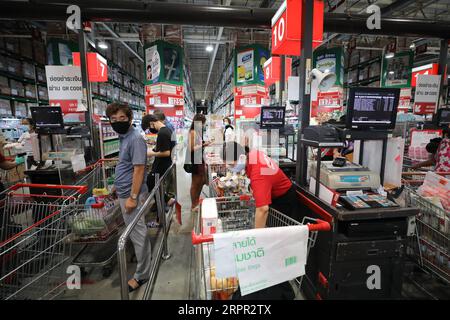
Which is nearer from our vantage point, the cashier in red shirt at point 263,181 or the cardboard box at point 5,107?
the cashier in red shirt at point 263,181

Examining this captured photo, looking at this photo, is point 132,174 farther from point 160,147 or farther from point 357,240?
point 357,240

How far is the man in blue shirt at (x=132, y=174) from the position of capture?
94.1 inches

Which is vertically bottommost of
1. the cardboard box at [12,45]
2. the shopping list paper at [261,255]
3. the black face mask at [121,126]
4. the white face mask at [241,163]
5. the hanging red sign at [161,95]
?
the shopping list paper at [261,255]

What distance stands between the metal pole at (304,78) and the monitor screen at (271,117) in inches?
64.2

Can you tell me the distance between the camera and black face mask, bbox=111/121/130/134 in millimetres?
2406

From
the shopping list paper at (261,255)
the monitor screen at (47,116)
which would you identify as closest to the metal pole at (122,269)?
the shopping list paper at (261,255)

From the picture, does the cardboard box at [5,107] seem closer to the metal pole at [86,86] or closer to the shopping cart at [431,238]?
the metal pole at [86,86]

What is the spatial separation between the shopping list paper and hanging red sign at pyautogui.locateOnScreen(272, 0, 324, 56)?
2.43 m

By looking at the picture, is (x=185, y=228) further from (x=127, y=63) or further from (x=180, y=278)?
(x=127, y=63)

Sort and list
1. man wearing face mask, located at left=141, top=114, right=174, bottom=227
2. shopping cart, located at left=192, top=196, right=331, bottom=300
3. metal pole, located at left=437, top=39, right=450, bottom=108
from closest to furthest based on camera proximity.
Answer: shopping cart, located at left=192, top=196, right=331, bottom=300
man wearing face mask, located at left=141, top=114, right=174, bottom=227
metal pole, located at left=437, top=39, right=450, bottom=108

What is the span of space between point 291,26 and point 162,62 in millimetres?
6483

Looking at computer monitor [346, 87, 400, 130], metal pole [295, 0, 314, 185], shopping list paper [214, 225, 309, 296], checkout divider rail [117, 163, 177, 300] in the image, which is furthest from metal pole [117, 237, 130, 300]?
computer monitor [346, 87, 400, 130]

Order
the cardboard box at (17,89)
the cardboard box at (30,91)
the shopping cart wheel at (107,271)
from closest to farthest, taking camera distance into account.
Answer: the shopping cart wheel at (107,271)
the cardboard box at (17,89)
the cardboard box at (30,91)

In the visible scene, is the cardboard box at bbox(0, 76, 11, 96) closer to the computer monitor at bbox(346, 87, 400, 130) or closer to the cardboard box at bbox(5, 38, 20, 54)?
the cardboard box at bbox(5, 38, 20, 54)
